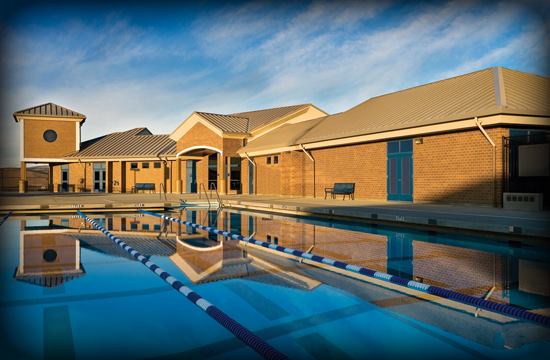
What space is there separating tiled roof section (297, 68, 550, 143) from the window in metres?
25.5

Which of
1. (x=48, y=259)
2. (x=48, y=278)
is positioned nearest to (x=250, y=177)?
(x=48, y=259)

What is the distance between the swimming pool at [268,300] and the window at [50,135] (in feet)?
104

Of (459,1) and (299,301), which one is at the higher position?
(459,1)

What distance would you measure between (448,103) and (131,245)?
1281cm

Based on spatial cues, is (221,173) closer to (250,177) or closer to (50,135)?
(250,177)

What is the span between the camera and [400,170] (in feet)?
57.3

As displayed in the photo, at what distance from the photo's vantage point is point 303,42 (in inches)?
229

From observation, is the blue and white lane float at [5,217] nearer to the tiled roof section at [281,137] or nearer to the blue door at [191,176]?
the tiled roof section at [281,137]

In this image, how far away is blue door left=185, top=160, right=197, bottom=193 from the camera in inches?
1356

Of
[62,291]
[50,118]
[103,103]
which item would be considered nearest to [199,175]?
[50,118]

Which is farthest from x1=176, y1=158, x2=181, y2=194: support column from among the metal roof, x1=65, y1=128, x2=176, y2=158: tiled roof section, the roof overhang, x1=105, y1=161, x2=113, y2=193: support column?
the roof overhang

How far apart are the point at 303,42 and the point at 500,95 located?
11.2 m

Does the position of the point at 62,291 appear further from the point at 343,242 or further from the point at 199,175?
the point at 199,175

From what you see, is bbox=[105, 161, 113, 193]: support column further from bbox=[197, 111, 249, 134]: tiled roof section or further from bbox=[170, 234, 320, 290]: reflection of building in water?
bbox=[170, 234, 320, 290]: reflection of building in water
